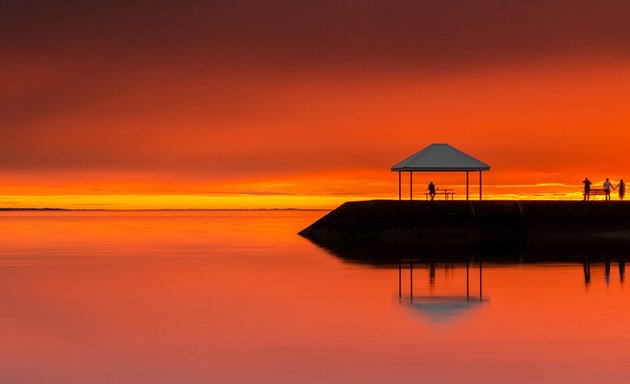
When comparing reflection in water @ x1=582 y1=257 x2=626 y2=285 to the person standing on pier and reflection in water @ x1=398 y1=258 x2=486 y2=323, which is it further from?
the person standing on pier

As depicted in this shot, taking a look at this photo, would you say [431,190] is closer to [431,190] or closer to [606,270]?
[431,190]

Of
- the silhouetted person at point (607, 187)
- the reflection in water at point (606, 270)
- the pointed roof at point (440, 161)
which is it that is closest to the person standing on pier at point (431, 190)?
the pointed roof at point (440, 161)

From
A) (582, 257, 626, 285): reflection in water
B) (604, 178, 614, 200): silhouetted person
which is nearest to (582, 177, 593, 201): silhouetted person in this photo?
(604, 178, 614, 200): silhouetted person

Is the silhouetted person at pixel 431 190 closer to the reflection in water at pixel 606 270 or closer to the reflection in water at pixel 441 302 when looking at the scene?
the reflection in water at pixel 606 270

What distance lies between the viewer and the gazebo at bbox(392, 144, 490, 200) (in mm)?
74938

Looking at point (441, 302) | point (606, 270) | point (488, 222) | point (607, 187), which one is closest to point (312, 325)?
point (441, 302)

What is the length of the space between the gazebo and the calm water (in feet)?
70.8

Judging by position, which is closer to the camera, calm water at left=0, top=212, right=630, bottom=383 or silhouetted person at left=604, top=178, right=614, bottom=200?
calm water at left=0, top=212, right=630, bottom=383

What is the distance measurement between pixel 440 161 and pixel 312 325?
46103mm

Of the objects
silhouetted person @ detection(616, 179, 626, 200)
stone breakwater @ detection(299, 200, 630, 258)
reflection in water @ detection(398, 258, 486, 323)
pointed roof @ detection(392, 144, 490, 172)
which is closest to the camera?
reflection in water @ detection(398, 258, 486, 323)

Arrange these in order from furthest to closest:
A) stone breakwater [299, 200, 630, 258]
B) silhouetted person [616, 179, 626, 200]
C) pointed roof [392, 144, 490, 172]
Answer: silhouetted person [616, 179, 626, 200] < stone breakwater [299, 200, 630, 258] < pointed roof [392, 144, 490, 172]

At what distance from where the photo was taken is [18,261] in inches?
2451

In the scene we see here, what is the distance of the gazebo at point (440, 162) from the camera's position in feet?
246

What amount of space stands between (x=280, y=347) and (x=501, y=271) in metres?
26.5
